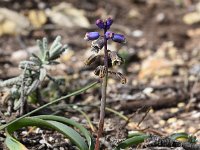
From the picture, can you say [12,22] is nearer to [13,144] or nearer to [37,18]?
[37,18]

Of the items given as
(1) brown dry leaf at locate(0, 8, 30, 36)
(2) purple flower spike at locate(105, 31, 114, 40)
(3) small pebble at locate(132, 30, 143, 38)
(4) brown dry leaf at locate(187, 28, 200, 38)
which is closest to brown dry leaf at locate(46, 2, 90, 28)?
(1) brown dry leaf at locate(0, 8, 30, 36)

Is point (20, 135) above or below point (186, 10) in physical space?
below

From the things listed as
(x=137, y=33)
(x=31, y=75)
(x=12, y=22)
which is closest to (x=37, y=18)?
(x=12, y=22)

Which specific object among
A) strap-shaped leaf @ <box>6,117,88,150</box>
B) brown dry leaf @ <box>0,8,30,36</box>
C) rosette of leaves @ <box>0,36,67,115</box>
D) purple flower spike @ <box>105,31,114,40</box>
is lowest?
strap-shaped leaf @ <box>6,117,88,150</box>

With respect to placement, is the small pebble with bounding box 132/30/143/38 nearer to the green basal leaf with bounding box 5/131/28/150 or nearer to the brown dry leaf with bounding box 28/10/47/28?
the brown dry leaf with bounding box 28/10/47/28

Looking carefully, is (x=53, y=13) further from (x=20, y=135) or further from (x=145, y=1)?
(x=20, y=135)

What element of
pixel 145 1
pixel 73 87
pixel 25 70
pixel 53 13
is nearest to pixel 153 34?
pixel 145 1
